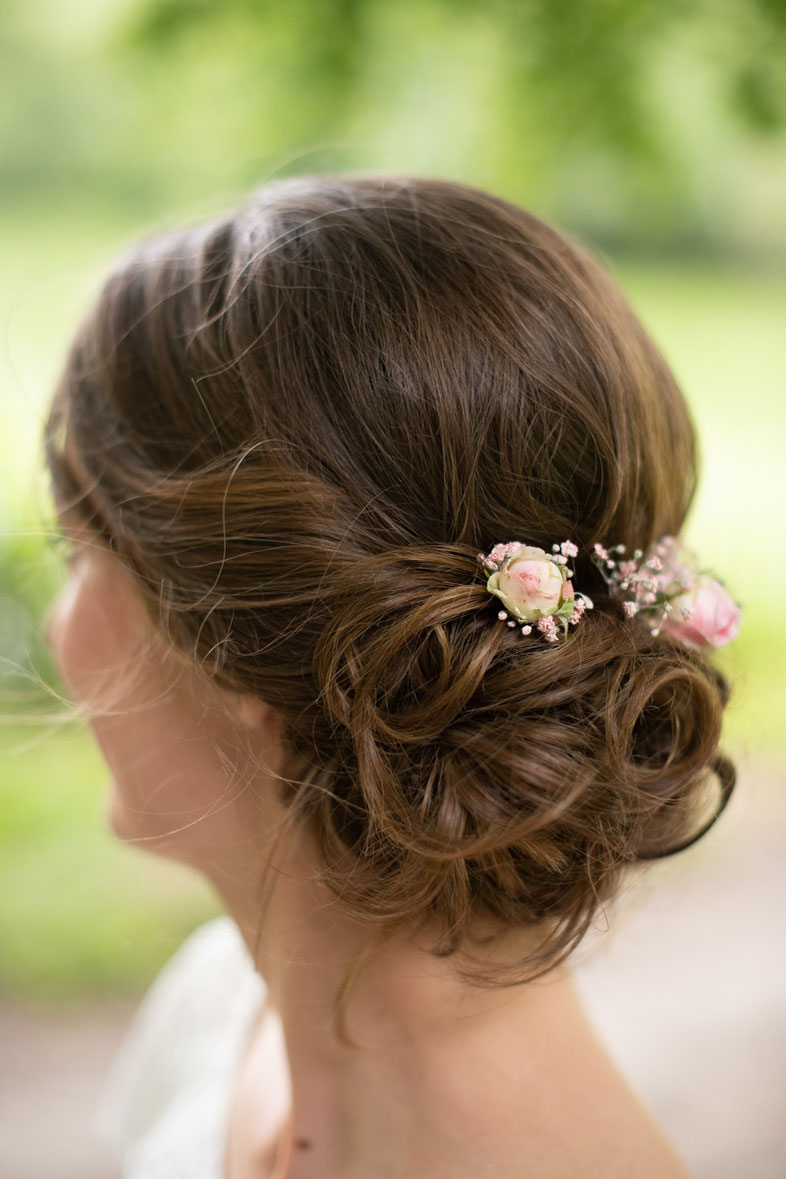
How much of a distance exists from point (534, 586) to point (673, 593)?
24 centimetres

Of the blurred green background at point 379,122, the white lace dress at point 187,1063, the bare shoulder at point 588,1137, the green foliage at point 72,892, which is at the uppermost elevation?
the blurred green background at point 379,122

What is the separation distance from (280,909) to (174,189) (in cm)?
132

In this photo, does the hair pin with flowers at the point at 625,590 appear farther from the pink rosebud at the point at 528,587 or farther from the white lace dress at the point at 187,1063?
the white lace dress at the point at 187,1063

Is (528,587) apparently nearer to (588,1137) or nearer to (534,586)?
(534,586)

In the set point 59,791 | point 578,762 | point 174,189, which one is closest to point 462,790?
point 578,762

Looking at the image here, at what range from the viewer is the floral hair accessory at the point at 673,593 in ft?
3.36

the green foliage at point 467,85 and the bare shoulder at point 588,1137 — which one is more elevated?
the green foliage at point 467,85

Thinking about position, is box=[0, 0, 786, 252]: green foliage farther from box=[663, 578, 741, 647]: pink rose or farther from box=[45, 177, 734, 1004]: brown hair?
box=[663, 578, 741, 647]: pink rose

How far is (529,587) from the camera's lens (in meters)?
0.92

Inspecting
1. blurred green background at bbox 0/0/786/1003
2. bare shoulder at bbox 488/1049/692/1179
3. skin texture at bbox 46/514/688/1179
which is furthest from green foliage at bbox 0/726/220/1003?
bare shoulder at bbox 488/1049/692/1179

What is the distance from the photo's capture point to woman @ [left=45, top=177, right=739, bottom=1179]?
946 millimetres

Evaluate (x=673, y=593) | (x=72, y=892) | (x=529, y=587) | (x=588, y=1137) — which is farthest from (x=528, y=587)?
(x=72, y=892)

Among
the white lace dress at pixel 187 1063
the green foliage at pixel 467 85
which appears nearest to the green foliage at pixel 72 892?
the white lace dress at pixel 187 1063

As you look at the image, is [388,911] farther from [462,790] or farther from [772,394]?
[772,394]
